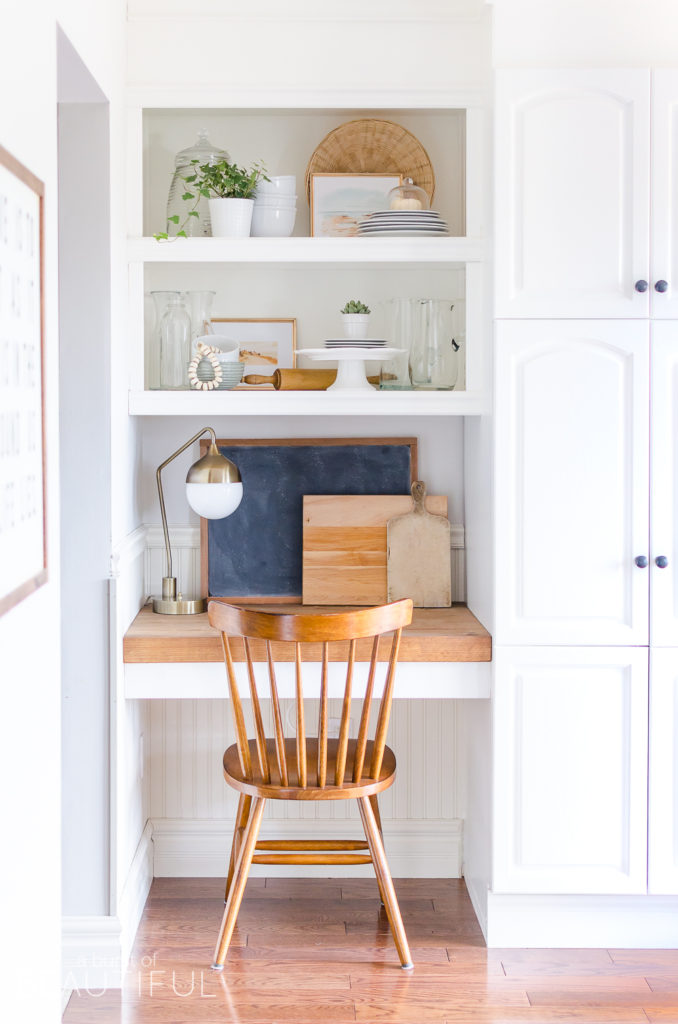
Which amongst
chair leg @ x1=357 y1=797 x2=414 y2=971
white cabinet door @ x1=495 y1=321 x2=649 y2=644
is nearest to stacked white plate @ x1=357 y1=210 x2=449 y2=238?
white cabinet door @ x1=495 y1=321 x2=649 y2=644

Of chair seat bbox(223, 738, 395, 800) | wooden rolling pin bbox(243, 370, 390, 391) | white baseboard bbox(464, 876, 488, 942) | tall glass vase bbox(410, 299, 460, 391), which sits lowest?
white baseboard bbox(464, 876, 488, 942)

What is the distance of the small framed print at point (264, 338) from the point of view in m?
3.03

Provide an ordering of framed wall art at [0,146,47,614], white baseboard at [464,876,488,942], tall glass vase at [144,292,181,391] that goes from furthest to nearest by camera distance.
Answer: tall glass vase at [144,292,181,391]
white baseboard at [464,876,488,942]
framed wall art at [0,146,47,614]

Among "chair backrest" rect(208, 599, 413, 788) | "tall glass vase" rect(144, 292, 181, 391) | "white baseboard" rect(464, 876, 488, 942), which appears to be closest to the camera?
"chair backrest" rect(208, 599, 413, 788)

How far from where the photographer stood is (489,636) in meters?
2.66

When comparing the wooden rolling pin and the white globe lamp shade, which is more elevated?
the wooden rolling pin

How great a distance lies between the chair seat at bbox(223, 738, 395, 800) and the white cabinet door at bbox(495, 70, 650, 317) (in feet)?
4.16

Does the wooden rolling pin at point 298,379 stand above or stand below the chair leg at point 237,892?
above

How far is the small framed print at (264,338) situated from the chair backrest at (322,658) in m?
0.86

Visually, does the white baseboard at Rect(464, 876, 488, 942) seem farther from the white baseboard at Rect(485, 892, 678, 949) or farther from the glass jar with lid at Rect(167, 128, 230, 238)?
the glass jar with lid at Rect(167, 128, 230, 238)

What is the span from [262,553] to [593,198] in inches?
54.5

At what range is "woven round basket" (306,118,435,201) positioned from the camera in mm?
2977

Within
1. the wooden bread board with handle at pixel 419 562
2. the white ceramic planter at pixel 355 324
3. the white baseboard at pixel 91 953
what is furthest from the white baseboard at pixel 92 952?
the white ceramic planter at pixel 355 324

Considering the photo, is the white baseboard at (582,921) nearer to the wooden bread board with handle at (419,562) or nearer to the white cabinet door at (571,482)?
the white cabinet door at (571,482)
